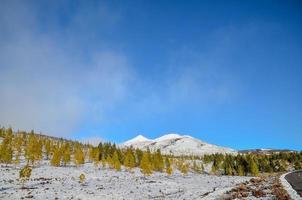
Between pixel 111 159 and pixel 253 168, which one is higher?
pixel 111 159

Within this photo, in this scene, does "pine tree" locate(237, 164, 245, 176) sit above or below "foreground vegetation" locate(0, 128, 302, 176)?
below

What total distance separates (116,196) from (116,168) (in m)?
70.4

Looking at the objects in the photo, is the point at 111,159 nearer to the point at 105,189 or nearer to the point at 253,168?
the point at 253,168

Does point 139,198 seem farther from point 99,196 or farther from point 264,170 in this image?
point 264,170

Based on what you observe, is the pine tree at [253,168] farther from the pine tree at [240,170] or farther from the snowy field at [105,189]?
the snowy field at [105,189]

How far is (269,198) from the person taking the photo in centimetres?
2622

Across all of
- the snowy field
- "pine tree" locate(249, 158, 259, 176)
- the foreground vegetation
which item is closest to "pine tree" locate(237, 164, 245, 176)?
the foreground vegetation

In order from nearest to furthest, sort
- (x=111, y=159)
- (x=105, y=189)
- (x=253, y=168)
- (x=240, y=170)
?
(x=105, y=189), (x=111, y=159), (x=253, y=168), (x=240, y=170)

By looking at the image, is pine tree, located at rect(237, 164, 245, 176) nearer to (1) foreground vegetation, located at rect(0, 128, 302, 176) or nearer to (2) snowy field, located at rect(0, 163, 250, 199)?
(1) foreground vegetation, located at rect(0, 128, 302, 176)

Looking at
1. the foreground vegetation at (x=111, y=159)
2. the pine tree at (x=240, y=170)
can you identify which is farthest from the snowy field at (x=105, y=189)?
the pine tree at (x=240, y=170)

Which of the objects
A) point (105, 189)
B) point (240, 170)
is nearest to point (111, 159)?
point (240, 170)

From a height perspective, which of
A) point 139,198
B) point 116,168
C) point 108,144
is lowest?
point 139,198

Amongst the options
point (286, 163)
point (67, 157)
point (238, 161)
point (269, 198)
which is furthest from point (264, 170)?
point (269, 198)

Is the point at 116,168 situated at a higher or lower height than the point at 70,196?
higher
